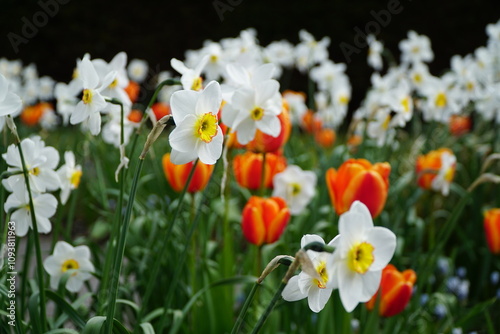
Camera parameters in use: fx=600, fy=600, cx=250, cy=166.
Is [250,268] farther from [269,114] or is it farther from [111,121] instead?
[269,114]

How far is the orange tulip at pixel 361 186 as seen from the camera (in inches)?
54.1

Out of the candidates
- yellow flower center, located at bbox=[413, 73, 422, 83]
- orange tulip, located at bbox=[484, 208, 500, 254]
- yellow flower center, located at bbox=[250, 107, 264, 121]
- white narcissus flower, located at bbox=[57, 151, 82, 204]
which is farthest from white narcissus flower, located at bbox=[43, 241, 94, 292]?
yellow flower center, located at bbox=[413, 73, 422, 83]

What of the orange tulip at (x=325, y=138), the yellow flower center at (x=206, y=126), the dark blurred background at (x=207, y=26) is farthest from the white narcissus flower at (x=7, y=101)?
the dark blurred background at (x=207, y=26)

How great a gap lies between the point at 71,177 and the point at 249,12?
16.3 feet

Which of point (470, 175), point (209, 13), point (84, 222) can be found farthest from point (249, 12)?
point (470, 175)

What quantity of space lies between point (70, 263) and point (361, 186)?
0.67 metres

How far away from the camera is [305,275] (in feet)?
2.48

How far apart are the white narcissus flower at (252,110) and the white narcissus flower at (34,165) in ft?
1.09

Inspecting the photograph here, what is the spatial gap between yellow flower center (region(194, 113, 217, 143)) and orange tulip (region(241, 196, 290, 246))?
0.67 metres

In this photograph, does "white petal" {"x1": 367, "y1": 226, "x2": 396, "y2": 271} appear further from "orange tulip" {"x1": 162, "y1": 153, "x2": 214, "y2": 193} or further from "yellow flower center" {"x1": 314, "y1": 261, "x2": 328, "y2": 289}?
"orange tulip" {"x1": 162, "y1": 153, "x2": 214, "y2": 193}

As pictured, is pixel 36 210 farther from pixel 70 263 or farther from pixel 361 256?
pixel 361 256

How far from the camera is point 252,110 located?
1.14 m

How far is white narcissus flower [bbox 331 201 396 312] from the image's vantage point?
689 mm

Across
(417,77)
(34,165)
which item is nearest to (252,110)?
(34,165)
